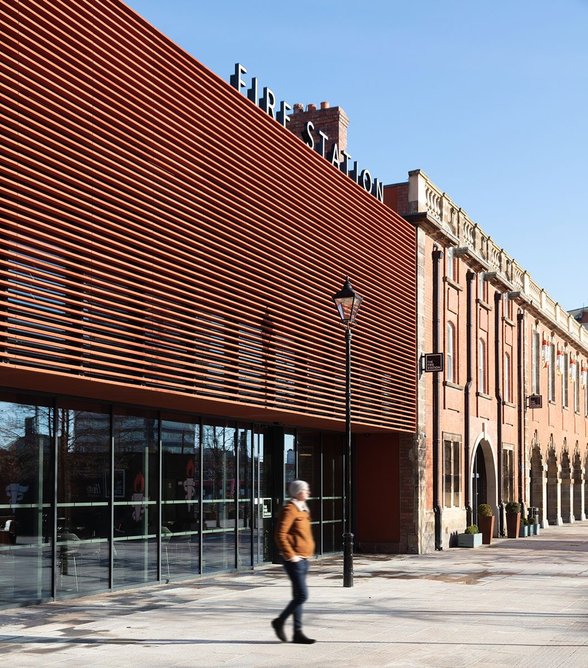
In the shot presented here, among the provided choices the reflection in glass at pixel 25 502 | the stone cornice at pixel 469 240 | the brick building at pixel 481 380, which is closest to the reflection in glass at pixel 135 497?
the reflection in glass at pixel 25 502

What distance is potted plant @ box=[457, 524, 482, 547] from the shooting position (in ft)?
98.5

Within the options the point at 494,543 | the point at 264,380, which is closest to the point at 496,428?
the point at 494,543

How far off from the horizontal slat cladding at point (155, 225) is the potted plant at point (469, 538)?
28.3 ft

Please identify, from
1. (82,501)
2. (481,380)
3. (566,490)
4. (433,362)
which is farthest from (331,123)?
(566,490)

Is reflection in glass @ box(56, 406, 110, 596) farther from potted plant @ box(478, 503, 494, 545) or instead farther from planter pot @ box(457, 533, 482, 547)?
potted plant @ box(478, 503, 494, 545)

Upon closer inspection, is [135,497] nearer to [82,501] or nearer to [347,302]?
[82,501]

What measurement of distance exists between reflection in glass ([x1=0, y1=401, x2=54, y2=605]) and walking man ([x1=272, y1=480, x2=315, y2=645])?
5247mm

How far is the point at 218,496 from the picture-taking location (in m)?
21.2

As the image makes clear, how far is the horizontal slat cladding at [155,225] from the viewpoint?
1331 centimetres

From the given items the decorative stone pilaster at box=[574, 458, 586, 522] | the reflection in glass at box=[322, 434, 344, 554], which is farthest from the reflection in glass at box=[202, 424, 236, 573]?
the decorative stone pilaster at box=[574, 458, 586, 522]

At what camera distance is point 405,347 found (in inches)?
1082

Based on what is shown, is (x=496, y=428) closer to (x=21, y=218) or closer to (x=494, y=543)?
→ (x=494, y=543)

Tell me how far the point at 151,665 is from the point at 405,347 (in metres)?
17.5

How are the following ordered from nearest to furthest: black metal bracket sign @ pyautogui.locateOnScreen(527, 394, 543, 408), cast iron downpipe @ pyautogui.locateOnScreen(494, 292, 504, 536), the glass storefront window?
the glass storefront window < cast iron downpipe @ pyautogui.locateOnScreen(494, 292, 504, 536) < black metal bracket sign @ pyautogui.locateOnScreen(527, 394, 543, 408)
